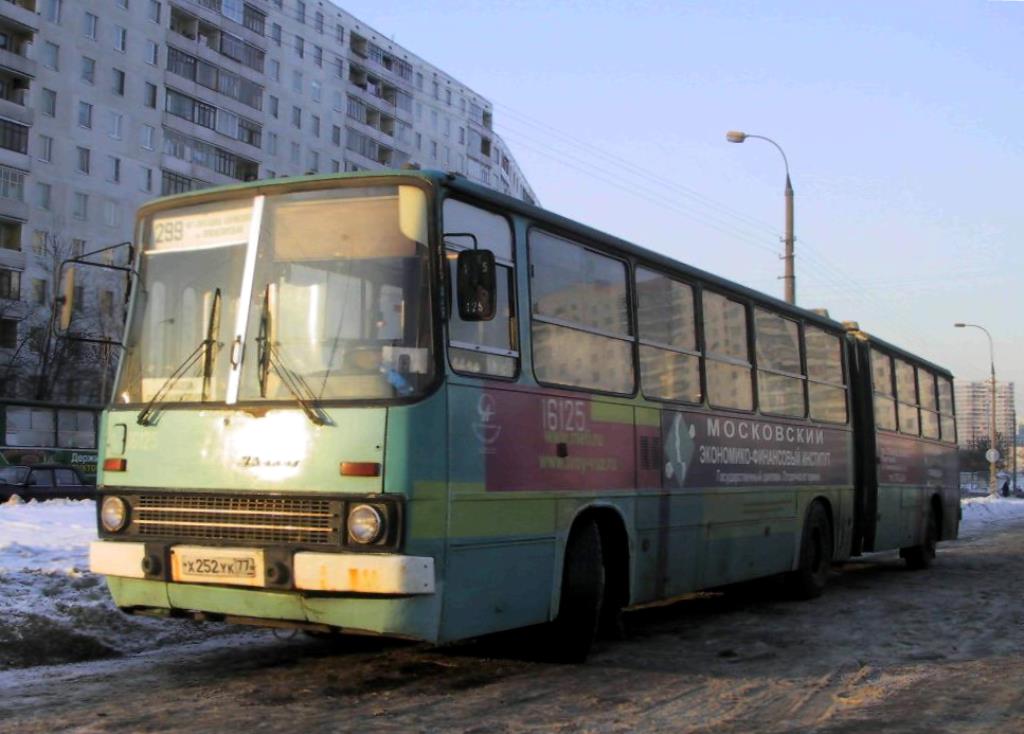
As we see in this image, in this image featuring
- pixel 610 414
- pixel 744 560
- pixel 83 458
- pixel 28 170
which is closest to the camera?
pixel 610 414

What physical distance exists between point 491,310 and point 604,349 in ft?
6.76

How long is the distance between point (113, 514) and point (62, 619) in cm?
168

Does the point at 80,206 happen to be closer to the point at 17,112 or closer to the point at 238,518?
the point at 17,112

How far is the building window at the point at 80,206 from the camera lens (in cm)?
5953

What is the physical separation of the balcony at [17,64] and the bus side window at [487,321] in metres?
54.8

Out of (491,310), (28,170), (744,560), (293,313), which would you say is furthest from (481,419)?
(28,170)

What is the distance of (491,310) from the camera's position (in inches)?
259

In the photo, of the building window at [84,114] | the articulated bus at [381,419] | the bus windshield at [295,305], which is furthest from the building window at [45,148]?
the bus windshield at [295,305]

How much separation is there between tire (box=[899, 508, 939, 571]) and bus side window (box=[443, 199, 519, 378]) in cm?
1105

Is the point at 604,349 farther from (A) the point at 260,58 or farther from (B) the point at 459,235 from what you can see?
(A) the point at 260,58

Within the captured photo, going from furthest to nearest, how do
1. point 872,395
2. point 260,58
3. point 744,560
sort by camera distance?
point 260,58 → point 872,395 → point 744,560

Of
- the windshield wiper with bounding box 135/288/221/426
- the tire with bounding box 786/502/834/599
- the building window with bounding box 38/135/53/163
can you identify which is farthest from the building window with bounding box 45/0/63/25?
the windshield wiper with bounding box 135/288/221/426

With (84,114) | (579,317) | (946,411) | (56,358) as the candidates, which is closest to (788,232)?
(946,411)

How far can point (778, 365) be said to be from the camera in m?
11.9
